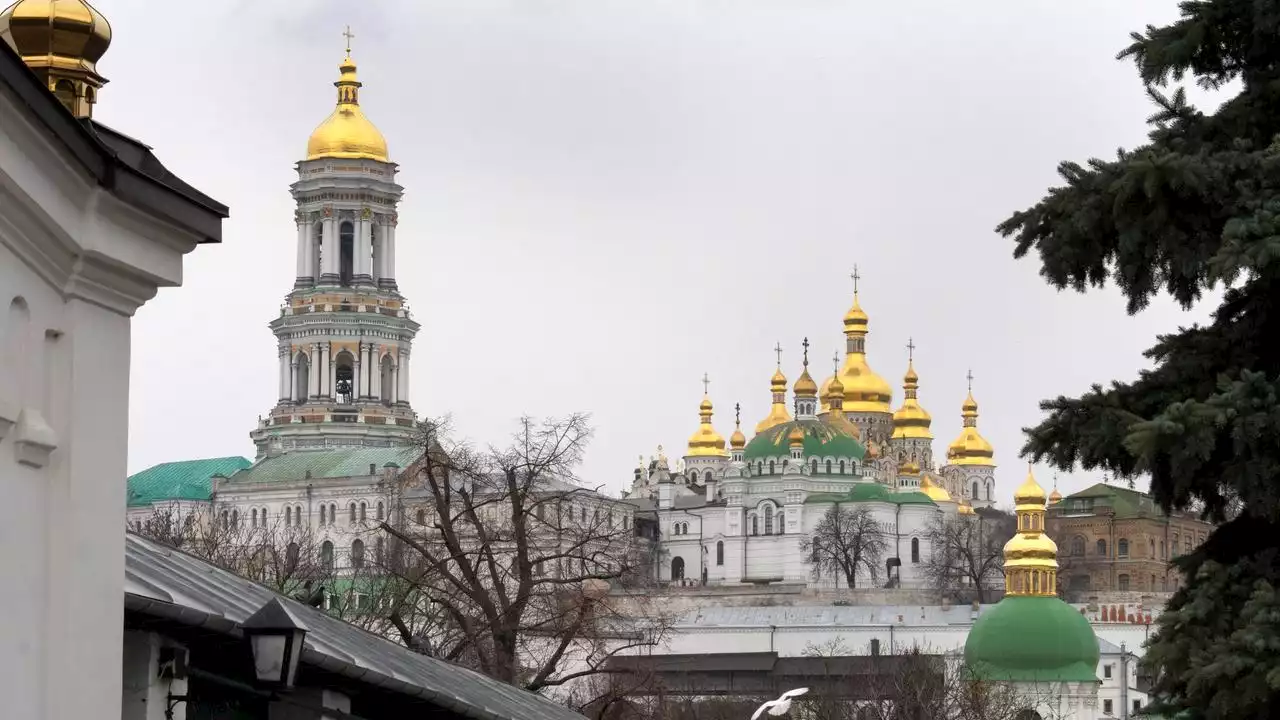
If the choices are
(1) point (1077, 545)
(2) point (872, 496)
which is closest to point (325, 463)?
(2) point (872, 496)

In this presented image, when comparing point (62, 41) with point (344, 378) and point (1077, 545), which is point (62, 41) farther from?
point (1077, 545)

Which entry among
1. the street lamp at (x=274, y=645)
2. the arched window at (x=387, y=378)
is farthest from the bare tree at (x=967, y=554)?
the street lamp at (x=274, y=645)

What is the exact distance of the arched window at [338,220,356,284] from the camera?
468 ft

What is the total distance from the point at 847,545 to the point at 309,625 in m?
143

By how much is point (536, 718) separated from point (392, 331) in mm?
125401

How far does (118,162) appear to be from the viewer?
326 inches

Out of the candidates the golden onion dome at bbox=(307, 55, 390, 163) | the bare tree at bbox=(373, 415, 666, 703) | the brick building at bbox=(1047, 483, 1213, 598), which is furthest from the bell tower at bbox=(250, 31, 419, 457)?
the bare tree at bbox=(373, 415, 666, 703)

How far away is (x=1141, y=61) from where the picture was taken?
541 inches

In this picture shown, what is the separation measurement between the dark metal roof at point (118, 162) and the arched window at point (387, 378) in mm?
134176

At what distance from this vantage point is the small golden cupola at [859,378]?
573ft

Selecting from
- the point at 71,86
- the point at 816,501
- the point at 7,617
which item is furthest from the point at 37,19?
the point at 816,501

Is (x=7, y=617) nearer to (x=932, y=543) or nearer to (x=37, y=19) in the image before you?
(x=37, y=19)

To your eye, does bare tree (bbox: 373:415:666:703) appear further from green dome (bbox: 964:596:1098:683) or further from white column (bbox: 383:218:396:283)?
white column (bbox: 383:218:396:283)

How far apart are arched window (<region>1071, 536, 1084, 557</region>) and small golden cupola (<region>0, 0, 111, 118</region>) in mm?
164609
